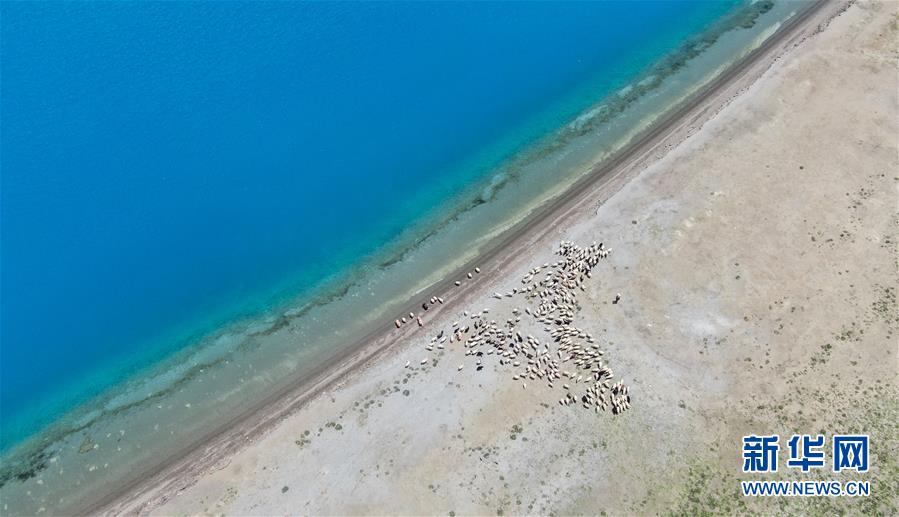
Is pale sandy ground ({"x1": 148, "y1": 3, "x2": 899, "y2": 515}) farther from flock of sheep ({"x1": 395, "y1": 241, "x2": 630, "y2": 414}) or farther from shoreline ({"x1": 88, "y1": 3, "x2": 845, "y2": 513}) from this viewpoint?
shoreline ({"x1": 88, "y1": 3, "x2": 845, "y2": 513})

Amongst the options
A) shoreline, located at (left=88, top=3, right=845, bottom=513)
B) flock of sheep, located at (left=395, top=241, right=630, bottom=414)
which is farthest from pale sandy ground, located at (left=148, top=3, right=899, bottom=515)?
shoreline, located at (left=88, top=3, right=845, bottom=513)

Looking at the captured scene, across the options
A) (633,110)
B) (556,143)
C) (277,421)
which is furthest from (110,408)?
(633,110)

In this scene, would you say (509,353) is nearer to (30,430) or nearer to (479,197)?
Answer: (479,197)

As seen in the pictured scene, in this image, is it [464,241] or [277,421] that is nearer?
[277,421]

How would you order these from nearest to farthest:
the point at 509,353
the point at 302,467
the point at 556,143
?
the point at 302,467, the point at 509,353, the point at 556,143

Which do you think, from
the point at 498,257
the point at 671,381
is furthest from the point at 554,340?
the point at 498,257

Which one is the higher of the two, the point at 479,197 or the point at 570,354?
the point at 479,197
